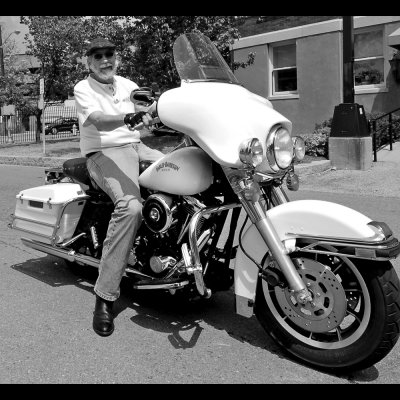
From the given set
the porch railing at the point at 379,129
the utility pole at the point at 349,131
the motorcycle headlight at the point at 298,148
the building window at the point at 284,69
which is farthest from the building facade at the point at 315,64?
the motorcycle headlight at the point at 298,148

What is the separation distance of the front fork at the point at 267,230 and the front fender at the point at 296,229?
0.06 meters

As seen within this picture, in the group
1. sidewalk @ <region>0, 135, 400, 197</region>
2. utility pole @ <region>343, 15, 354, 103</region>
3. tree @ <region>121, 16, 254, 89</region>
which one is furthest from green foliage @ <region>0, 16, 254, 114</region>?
utility pole @ <region>343, 15, 354, 103</region>

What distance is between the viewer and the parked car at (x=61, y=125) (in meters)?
34.7

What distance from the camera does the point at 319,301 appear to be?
3.06 metres

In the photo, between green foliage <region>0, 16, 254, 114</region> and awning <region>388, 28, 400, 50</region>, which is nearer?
green foliage <region>0, 16, 254, 114</region>

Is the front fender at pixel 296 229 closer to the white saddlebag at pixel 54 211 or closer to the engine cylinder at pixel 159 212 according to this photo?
the engine cylinder at pixel 159 212

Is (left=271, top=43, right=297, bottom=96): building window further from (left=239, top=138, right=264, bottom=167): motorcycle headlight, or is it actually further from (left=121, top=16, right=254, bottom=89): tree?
(left=239, top=138, right=264, bottom=167): motorcycle headlight

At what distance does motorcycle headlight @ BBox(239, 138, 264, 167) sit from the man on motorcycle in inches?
25.7

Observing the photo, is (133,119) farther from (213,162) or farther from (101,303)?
(101,303)

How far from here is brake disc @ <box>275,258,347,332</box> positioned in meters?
2.99

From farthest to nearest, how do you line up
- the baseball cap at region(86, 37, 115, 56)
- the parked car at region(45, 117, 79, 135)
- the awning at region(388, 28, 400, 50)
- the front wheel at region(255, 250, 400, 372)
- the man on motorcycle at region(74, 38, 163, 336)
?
the parked car at region(45, 117, 79, 135) < the awning at region(388, 28, 400, 50) < the baseball cap at region(86, 37, 115, 56) < the man on motorcycle at region(74, 38, 163, 336) < the front wheel at region(255, 250, 400, 372)
